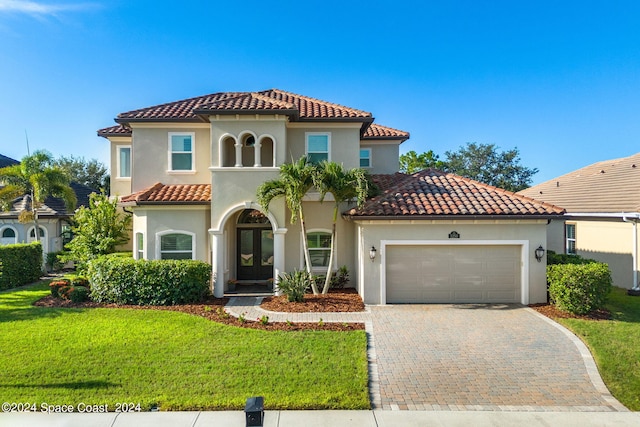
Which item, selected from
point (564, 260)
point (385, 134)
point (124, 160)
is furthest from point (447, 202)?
point (124, 160)

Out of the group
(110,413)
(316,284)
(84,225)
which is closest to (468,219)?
(316,284)

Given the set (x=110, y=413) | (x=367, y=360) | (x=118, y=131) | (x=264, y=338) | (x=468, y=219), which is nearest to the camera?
(x=110, y=413)

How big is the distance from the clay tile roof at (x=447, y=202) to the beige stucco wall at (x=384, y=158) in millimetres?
4786

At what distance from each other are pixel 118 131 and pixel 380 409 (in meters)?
18.2

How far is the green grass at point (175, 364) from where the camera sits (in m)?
6.59

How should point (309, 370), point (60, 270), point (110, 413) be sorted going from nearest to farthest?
point (110, 413) → point (309, 370) → point (60, 270)

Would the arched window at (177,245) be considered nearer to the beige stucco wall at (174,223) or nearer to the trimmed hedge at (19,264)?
the beige stucco wall at (174,223)

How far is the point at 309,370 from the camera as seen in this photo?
7.62 metres

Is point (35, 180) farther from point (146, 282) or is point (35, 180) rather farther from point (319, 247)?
point (319, 247)

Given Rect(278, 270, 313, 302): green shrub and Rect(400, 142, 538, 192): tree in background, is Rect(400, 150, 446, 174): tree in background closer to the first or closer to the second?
Rect(400, 142, 538, 192): tree in background

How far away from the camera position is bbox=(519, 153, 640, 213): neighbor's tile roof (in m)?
17.4

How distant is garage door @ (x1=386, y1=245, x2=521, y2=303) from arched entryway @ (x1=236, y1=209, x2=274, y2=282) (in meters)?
6.75

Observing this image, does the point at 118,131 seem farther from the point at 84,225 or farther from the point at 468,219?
the point at 468,219

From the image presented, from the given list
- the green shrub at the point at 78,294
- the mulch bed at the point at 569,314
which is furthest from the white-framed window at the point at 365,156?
the green shrub at the point at 78,294
